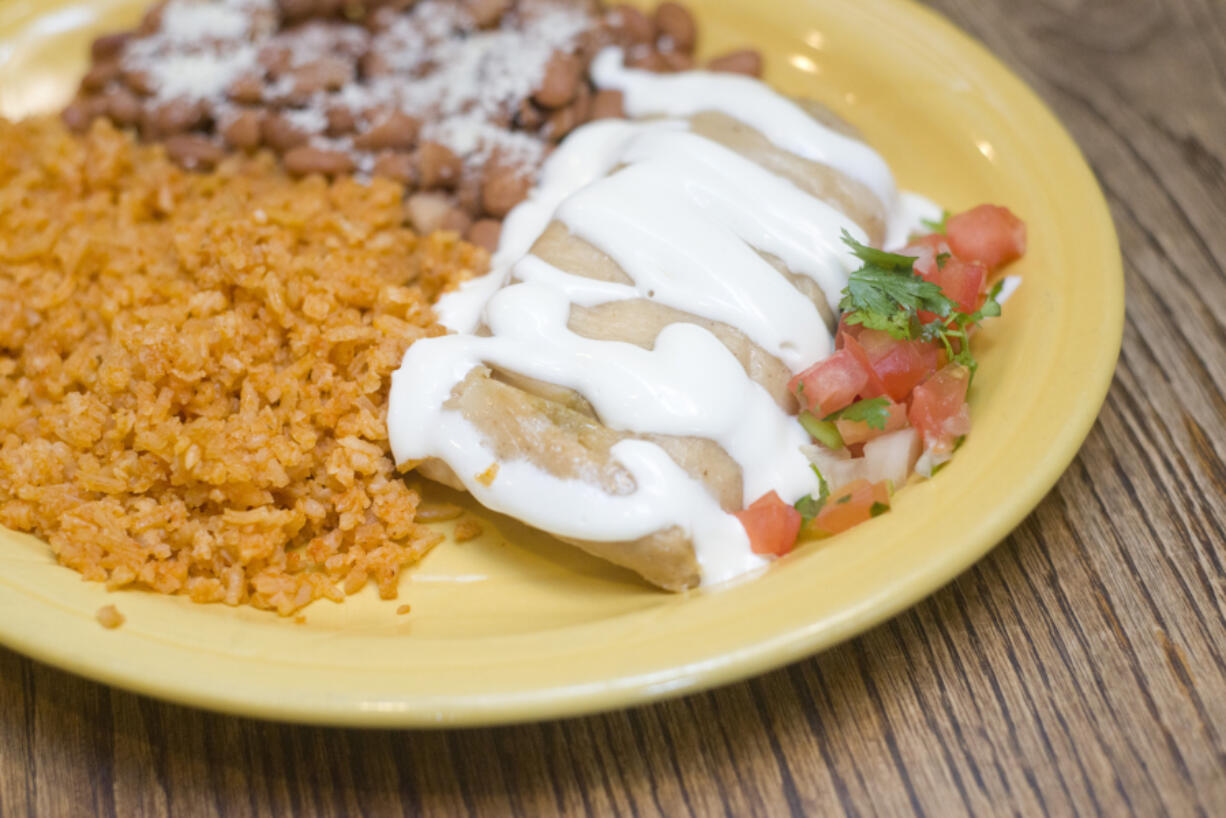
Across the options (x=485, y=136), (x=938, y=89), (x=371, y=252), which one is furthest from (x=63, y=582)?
(x=938, y=89)

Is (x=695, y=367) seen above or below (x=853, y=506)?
above

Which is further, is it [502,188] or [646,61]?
[646,61]

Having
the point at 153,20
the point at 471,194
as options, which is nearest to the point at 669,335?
the point at 471,194

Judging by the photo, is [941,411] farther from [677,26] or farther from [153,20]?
[153,20]

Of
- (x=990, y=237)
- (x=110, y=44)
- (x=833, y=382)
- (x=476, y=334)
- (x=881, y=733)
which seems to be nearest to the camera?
(x=881, y=733)

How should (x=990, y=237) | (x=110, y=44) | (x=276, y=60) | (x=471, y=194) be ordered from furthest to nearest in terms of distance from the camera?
(x=110, y=44) → (x=276, y=60) → (x=471, y=194) → (x=990, y=237)

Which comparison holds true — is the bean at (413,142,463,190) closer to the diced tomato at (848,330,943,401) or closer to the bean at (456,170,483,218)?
the bean at (456,170,483,218)

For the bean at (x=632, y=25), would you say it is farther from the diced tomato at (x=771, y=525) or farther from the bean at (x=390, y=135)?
the diced tomato at (x=771, y=525)
